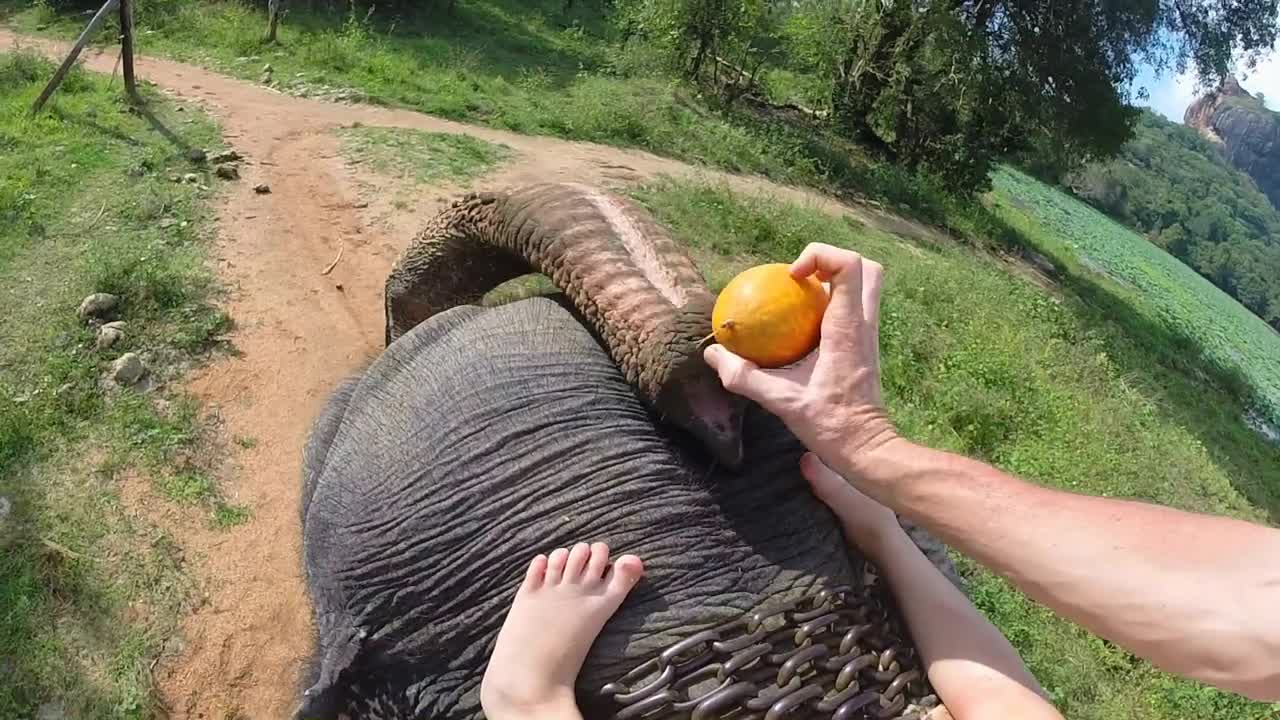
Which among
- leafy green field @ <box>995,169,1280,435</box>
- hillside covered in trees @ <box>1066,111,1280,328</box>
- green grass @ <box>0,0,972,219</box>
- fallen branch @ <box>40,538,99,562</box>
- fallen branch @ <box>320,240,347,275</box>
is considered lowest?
hillside covered in trees @ <box>1066,111,1280,328</box>

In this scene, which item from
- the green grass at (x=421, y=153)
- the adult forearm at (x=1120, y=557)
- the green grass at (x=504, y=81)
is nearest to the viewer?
the adult forearm at (x=1120, y=557)

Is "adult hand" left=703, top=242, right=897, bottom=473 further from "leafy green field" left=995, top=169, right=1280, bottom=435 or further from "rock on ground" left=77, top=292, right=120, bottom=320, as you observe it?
"leafy green field" left=995, top=169, right=1280, bottom=435

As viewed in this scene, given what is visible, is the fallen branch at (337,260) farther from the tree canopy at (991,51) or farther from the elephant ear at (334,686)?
the tree canopy at (991,51)

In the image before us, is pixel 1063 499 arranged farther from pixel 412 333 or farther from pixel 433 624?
pixel 412 333

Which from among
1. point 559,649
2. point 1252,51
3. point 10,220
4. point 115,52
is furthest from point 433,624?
point 1252,51

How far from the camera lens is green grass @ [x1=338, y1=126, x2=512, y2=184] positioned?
9.34 meters

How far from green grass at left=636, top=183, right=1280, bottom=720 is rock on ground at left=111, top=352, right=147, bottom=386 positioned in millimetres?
4068

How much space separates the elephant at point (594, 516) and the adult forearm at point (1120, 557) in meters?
0.29

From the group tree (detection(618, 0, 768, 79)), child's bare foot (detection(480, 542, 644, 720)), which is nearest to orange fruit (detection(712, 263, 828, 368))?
child's bare foot (detection(480, 542, 644, 720))

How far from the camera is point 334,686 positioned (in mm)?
1989

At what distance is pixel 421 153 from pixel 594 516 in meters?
8.58

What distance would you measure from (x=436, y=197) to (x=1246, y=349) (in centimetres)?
2049

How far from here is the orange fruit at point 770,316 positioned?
1686 mm

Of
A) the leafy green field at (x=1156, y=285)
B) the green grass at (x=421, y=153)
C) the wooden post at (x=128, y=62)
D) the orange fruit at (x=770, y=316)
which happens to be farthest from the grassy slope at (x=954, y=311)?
the orange fruit at (x=770, y=316)
